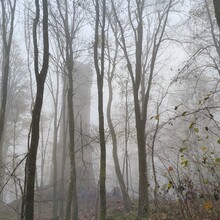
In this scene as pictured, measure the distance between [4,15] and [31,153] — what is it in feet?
21.0

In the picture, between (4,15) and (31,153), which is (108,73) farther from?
(31,153)

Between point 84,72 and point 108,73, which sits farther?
point 84,72

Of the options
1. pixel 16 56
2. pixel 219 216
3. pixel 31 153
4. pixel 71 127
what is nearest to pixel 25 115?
pixel 16 56

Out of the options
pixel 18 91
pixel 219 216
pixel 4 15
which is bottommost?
pixel 219 216

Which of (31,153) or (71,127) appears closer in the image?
(31,153)

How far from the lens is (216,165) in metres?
3.65

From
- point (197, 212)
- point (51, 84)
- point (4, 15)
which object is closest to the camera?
point (197, 212)

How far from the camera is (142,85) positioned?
15.6 meters

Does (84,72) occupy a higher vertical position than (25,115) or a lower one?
higher

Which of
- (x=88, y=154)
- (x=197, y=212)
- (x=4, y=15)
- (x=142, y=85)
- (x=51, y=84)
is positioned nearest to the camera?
(x=197, y=212)

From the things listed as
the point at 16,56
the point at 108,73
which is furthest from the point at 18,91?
the point at 108,73

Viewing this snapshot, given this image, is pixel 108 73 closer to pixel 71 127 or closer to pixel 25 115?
pixel 71 127

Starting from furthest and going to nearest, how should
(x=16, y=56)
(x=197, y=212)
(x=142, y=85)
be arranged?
1. (x=16, y=56)
2. (x=142, y=85)
3. (x=197, y=212)

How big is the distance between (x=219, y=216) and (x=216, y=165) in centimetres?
69
